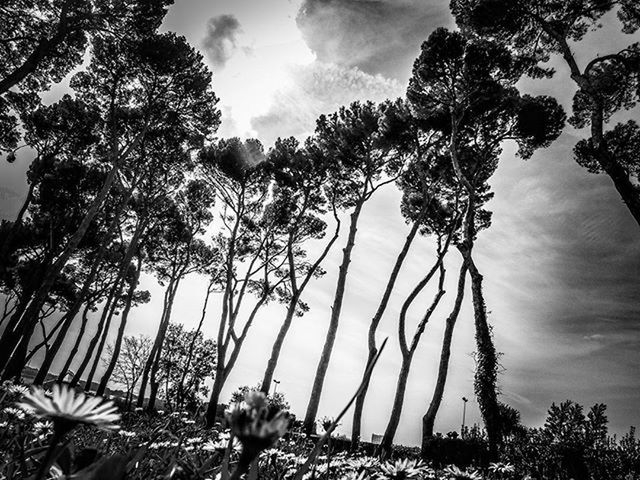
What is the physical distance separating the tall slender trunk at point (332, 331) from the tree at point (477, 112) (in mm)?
4006

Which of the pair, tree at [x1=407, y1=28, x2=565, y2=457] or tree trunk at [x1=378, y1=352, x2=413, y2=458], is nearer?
tree trunk at [x1=378, y1=352, x2=413, y2=458]

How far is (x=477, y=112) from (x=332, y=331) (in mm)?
9652

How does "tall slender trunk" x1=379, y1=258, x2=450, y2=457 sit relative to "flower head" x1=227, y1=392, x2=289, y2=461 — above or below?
above

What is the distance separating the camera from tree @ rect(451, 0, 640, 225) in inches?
366

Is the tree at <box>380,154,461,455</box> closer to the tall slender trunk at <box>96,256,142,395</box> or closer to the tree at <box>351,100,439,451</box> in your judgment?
the tree at <box>351,100,439,451</box>

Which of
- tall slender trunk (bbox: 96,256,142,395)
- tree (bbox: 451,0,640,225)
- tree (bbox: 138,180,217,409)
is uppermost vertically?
tree (bbox: 451,0,640,225)

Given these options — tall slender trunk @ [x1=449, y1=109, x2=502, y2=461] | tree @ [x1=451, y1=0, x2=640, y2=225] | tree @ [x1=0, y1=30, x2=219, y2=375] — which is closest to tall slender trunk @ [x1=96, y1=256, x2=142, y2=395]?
tree @ [x1=0, y1=30, x2=219, y2=375]

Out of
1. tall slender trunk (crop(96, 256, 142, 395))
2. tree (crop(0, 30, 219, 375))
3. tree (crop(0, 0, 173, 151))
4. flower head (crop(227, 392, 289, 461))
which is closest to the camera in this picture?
flower head (crop(227, 392, 289, 461))

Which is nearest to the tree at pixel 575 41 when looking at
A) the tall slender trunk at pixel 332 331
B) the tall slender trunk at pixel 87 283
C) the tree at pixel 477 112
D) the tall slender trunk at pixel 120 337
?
the tree at pixel 477 112

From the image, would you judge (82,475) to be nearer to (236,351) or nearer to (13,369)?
(236,351)

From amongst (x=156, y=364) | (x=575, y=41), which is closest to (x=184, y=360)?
(x=156, y=364)

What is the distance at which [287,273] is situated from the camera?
16.7m

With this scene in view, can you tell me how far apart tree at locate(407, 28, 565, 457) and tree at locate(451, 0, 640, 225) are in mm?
888

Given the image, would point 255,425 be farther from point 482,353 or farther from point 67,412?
point 482,353
